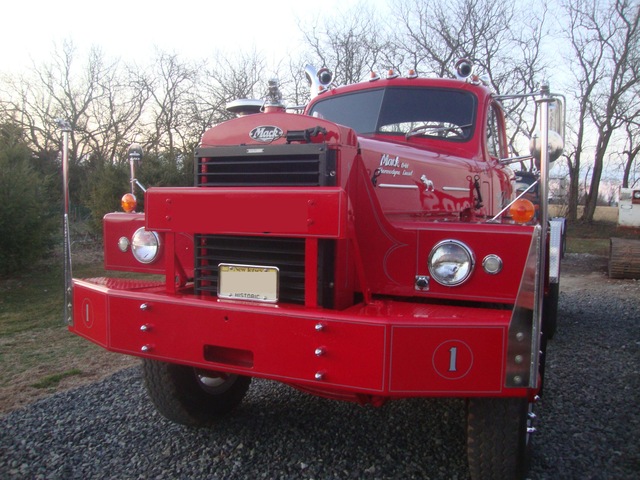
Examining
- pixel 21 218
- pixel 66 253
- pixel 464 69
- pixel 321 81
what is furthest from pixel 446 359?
pixel 21 218

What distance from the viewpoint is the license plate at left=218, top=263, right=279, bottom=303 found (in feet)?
8.42

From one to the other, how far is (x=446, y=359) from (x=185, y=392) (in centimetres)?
179

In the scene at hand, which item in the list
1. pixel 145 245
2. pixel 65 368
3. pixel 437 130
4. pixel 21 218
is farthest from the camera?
pixel 21 218

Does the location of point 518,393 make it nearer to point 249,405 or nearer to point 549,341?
point 249,405

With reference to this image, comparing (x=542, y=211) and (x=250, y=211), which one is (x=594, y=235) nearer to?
(x=542, y=211)

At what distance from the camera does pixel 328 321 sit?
91.1 inches

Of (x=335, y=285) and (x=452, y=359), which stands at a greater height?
(x=335, y=285)

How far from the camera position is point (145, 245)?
327cm

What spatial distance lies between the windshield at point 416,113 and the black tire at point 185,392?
208cm

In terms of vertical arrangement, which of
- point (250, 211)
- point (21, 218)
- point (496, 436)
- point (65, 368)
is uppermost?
point (250, 211)

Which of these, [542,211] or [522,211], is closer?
[542,211]

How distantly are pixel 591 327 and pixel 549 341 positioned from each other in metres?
1.01

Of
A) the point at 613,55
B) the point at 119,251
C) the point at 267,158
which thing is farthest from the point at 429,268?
the point at 613,55

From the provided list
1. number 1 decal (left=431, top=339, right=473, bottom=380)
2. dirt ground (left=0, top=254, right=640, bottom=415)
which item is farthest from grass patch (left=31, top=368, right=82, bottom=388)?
number 1 decal (left=431, top=339, right=473, bottom=380)
